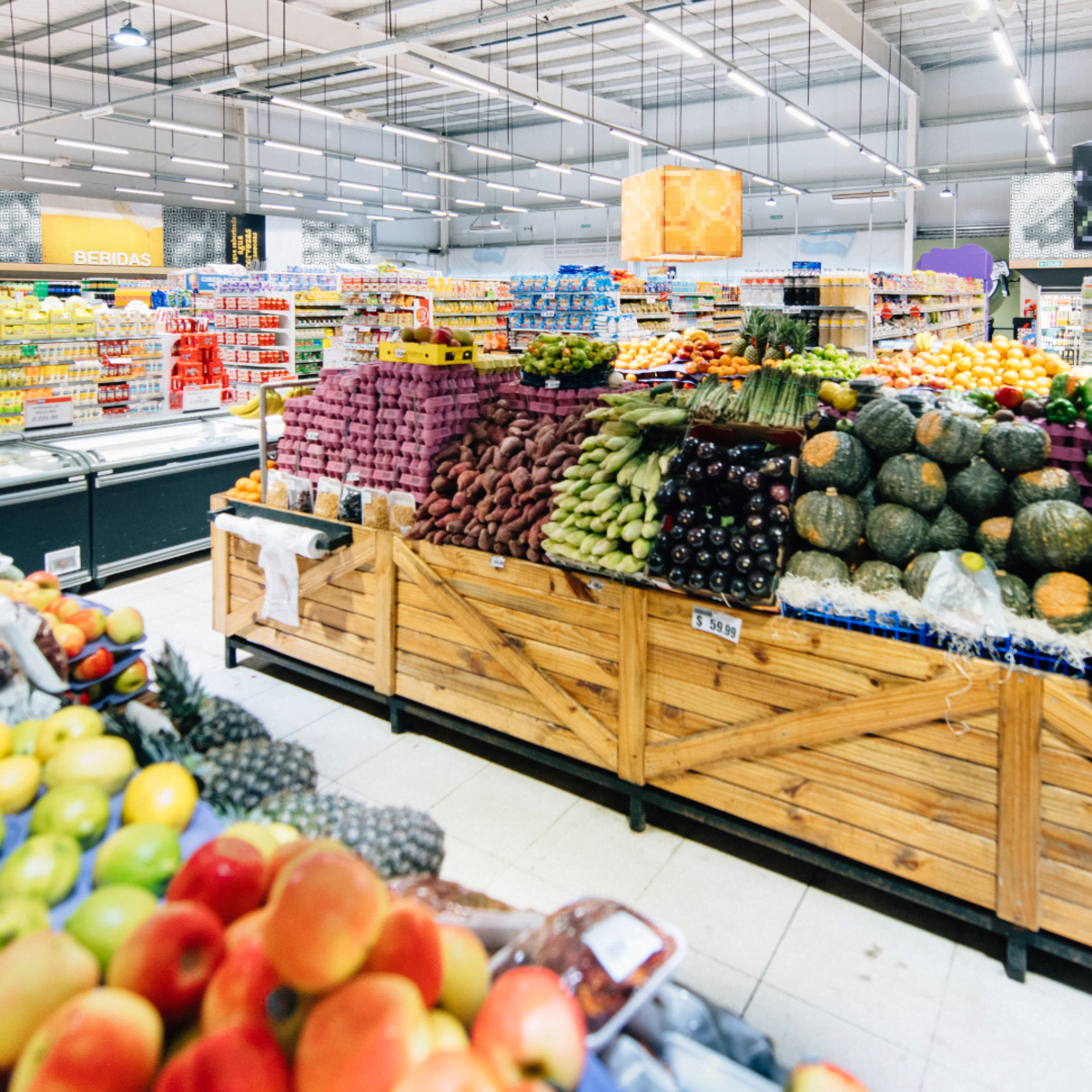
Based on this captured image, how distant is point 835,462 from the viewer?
294 cm

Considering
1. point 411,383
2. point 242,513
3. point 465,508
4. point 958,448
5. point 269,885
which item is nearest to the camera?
point 269,885

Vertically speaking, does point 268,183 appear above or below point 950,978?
above

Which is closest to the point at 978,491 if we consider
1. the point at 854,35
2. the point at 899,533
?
the point at 899,533

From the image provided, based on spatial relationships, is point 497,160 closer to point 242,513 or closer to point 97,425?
point 97,425

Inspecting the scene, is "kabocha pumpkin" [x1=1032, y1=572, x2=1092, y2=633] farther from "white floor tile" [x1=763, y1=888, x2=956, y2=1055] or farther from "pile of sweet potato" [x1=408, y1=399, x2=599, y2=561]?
"pile of sweet potato" [x1=408, y1=399, x2=599, y2=561]

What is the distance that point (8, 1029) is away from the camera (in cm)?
86

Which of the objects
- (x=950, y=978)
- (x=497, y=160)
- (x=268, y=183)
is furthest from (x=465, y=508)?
(x=497, y=160)

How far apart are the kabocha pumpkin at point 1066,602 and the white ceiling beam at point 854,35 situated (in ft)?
34.6

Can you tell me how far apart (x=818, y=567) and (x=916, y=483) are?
41 cm

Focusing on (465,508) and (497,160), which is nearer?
(465,508)

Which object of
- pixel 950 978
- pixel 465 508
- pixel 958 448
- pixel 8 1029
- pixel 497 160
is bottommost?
pixel 950 978

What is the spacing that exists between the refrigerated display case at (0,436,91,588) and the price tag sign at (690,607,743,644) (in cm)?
448

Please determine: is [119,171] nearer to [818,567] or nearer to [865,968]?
[818,567]

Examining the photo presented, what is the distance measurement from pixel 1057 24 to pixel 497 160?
49.7ft
